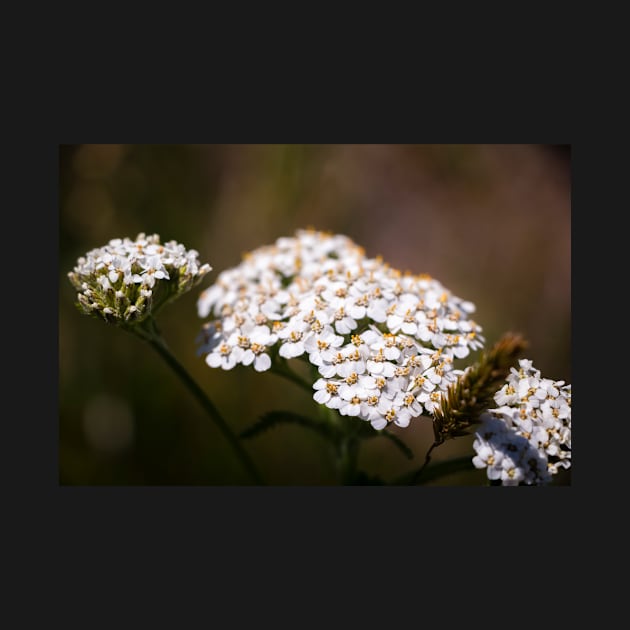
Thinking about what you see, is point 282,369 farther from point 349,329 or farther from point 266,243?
point 266,243

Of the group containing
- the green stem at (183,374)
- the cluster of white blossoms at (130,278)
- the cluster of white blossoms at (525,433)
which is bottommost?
the cluster of white blossoms at (525,433)

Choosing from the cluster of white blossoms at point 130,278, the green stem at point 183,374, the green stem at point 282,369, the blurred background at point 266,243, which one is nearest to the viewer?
the cluster of white blossoms at point 130,278

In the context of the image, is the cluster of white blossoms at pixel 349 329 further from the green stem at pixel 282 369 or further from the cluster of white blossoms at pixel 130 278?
the cluster of white blossoms at pixel 130 278

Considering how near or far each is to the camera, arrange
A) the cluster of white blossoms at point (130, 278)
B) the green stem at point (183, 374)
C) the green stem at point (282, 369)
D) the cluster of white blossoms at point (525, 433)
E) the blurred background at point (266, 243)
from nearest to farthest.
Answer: the cluster of white blossoms at point (525, 433) → the cluster of white blossoms at point (130, 278) → the green stem at point (183, 374) → the green stem at point (282, 369) → the blurred background at point (266, 243)

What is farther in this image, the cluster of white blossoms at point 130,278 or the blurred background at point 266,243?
the blurred background at point 266,243

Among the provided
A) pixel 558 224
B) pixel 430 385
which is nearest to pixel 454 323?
pixel 430 385

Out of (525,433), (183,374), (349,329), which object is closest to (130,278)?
(183,374)

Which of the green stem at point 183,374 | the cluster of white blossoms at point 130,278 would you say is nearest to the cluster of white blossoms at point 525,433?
the green stem at point 183,374

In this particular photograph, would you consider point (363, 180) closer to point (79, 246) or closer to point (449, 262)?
point (449, 262)
